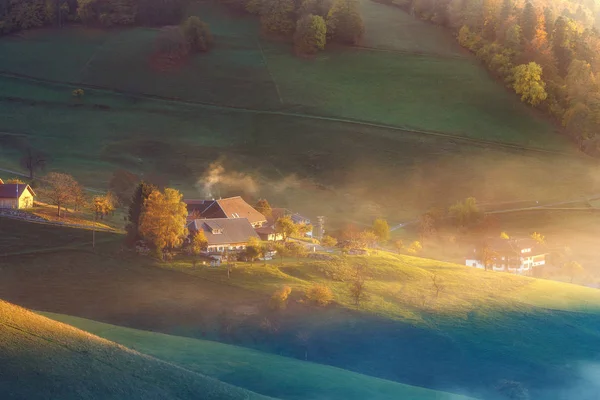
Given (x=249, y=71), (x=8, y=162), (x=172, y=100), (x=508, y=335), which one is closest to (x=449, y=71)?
(x=249, y=71)

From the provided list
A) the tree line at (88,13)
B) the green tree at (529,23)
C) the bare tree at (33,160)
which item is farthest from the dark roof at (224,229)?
the tree line at (88,13)

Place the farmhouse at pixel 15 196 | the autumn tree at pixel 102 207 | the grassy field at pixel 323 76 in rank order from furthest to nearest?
the grassy field at pixel 323 76, the autumn tree at pixel 102 207, the farmhouse at pixel 15 196

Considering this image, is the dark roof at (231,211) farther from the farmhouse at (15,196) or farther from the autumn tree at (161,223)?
the farmhouse at (15,196)

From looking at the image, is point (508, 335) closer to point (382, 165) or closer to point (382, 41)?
point (382, 165)

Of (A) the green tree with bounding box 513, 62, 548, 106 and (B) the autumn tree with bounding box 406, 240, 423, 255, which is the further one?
(A) the green tree with bounding box 513, 62, 548, 106

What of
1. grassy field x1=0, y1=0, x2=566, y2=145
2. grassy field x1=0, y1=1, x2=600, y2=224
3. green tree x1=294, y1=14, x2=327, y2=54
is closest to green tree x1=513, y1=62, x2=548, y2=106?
grassy field x1=0, y1=0, x2=566, y2=145

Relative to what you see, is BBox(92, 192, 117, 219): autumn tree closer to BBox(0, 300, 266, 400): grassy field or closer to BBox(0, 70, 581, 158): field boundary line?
BBox(0, 300, 266, 400): grassy field

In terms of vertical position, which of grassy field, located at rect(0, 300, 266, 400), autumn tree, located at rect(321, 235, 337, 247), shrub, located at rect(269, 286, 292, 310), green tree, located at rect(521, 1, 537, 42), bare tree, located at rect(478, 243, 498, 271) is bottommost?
bare tree, located at rect(478, 243, 498, 271)
